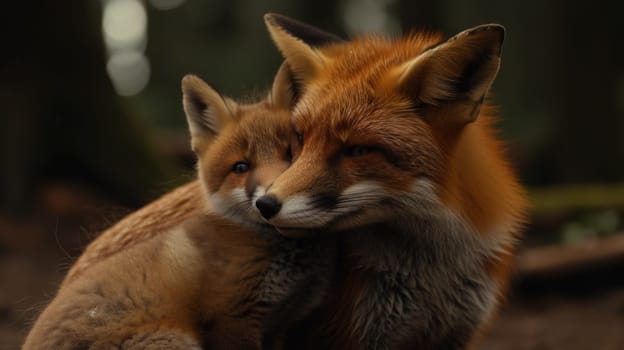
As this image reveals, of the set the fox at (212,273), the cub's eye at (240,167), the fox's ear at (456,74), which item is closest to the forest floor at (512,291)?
the fox at (212,273)

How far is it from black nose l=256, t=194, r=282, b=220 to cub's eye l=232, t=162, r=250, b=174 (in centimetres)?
73

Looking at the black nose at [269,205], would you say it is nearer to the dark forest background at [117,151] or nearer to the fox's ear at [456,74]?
the fox's ear at [456,74]

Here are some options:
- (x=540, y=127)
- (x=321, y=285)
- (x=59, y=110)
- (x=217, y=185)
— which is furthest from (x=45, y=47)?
(x=540, y=127)

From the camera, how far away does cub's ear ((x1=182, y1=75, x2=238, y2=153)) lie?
4102 mm

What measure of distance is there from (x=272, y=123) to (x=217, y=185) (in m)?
0.41

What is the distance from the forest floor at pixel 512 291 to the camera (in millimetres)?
6754

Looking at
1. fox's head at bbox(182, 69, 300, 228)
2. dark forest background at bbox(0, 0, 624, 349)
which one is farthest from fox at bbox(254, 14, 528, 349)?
dark forest background at bbox(0, 0, 624, 349)

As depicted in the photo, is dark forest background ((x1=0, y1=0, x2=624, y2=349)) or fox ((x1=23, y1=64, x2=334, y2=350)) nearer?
fox ((x1=23, y1=64, x2=334, y2=350))


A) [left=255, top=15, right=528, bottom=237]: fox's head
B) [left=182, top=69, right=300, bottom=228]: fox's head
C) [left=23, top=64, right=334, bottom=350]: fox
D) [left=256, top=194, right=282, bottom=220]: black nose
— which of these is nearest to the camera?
[left=256, top=194, right=282, bottom=220]: black nose

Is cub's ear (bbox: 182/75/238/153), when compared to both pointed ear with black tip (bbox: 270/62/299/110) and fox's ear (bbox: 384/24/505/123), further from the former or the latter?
fox's ear (bbox: 384/24/505/123)

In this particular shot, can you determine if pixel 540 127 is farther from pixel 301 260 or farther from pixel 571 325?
pixel 301 260

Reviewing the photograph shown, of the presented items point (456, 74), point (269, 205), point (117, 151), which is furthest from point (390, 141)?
point (117, 151)

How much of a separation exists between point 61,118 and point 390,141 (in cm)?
604

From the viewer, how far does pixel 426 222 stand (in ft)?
11.1
